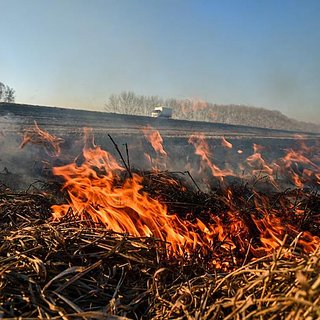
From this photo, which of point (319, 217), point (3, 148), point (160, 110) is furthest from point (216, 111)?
point (319, 217)

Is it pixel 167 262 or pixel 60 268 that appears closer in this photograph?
pixel 60 268

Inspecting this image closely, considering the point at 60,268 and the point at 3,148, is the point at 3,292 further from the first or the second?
the point at 3,148

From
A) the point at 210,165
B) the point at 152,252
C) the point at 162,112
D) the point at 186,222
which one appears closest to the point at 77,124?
the point at 210,165

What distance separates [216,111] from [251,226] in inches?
3029

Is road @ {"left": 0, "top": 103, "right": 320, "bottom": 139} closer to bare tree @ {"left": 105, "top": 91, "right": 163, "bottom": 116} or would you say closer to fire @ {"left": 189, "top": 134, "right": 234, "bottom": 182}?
fire @ {"left": 189, "top": 134, "right": 234, "bottom": 182}

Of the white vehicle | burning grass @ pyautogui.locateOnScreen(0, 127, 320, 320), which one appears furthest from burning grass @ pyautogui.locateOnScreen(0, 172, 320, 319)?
the white vehicle

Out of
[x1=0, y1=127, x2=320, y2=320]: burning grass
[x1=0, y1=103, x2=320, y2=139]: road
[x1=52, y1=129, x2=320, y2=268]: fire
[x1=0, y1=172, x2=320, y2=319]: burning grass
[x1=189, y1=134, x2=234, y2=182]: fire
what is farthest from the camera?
[x1=0, y1=103, x2=320, y2=139]: road

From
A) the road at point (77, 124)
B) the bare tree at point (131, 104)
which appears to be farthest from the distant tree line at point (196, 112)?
the road at point (77, 124)

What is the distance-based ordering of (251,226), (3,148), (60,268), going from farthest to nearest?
(3,148)
(251,226)
(60,268)

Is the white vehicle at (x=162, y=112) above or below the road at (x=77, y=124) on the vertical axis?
above

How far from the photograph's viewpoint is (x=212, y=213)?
3777 mm

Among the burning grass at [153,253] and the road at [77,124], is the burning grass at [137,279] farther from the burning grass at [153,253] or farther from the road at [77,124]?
the road at [77,124]

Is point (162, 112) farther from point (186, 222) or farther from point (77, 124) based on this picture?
point (186, 222)

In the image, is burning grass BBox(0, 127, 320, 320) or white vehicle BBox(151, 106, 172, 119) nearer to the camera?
burning grass BBox(0, 127, 320, 320)
